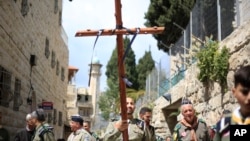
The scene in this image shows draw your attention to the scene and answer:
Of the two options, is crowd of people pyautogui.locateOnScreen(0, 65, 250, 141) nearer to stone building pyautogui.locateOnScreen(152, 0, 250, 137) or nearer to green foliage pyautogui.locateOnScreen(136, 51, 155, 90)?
stone building pyautogui.locateOnScreen(152, 0, 250, 137)

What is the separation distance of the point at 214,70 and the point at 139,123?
121 inches

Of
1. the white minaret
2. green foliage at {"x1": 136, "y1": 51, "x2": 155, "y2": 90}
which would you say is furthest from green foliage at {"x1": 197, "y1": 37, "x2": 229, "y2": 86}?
the white minaret

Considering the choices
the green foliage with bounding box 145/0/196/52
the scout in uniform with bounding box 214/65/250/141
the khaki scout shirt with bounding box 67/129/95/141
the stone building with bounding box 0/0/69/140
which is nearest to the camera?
the scout in uniform with bounding box 214/65/250/141

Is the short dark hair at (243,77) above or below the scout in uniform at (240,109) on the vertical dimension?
above

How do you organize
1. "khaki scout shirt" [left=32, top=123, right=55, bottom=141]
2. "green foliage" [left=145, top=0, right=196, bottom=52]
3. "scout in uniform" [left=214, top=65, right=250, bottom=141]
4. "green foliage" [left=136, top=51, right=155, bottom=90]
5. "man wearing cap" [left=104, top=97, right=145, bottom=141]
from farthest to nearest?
"green foliage" [left=136, top=51, right=155, bottom=90], "green foliage" [left=145, top=0, right=196, bottom=52], "khaki scout shirt" [left=32, top=123, right=55, bottom=141], "man wearing cap" [left=104, top=97, right=145, bottom=141], "scout in uniform" [left=214, top=65, right=250, bottom=141]

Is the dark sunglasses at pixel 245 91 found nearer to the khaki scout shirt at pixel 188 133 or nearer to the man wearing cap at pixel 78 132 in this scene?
the khaki scout shirt at pixel 188 133

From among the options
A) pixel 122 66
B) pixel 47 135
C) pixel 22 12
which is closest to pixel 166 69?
pixel 22 12

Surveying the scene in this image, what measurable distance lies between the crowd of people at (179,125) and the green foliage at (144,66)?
35.6m

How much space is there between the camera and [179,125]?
4.46 m

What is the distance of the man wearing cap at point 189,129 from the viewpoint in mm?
4367

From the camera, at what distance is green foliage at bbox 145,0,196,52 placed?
75.1 feet

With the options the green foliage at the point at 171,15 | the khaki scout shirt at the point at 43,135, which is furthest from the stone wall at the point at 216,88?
the green foliage at the point at 171,15

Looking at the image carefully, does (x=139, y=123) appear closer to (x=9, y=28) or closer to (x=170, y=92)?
(x=9, y=28)

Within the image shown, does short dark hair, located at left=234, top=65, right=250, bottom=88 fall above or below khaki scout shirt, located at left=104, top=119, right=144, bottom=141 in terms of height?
above
